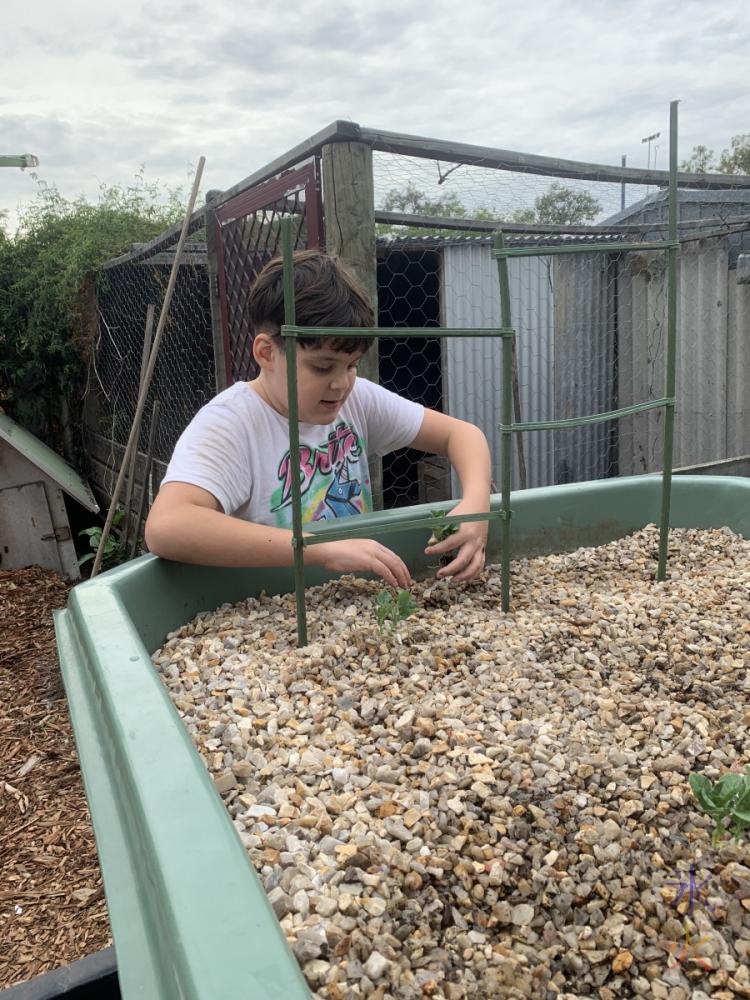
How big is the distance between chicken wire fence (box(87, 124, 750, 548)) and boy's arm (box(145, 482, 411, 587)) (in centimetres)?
280

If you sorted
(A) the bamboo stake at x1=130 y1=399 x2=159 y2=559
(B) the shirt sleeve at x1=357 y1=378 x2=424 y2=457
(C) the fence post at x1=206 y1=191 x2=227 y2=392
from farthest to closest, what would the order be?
(A) the bamboo stake at x1=130 y1=399 x2=159 y2=559
(C) the fence post at x1=206 y1=191 x2=227 y2=392
(B) the shirt sleeve at x1=357 y1=378 x2=424 y2=457

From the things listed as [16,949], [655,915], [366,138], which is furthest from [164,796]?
[366,138]

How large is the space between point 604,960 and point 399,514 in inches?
40.9

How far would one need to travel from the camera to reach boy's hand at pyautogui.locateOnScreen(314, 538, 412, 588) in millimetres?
1355

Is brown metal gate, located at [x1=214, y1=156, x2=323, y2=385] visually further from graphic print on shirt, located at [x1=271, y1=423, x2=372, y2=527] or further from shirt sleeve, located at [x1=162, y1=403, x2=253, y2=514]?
shirt sleeve, located at [x1=162, y1=403, x2=253, y2=514]

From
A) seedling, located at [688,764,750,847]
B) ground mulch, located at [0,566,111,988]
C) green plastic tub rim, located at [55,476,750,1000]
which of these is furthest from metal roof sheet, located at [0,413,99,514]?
seedling, located at [688,764,750,847]

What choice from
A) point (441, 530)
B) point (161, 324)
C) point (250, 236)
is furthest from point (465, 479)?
point (161, 324)

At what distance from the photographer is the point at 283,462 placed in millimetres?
1657

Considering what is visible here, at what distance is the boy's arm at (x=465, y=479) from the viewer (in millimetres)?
1518

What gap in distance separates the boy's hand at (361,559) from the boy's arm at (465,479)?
148 mm

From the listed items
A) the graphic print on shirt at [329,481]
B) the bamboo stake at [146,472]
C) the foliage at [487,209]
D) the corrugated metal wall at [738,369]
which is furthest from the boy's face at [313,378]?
the corrugated metal wall at [738,369]

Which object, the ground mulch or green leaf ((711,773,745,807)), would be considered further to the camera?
the ground mulch

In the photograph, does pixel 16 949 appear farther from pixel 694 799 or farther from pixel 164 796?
pixel 694 799

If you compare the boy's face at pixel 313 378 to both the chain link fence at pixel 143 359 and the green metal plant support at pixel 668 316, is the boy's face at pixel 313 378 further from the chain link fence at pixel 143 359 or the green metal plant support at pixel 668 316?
the chain link fence at pixel 143 359
